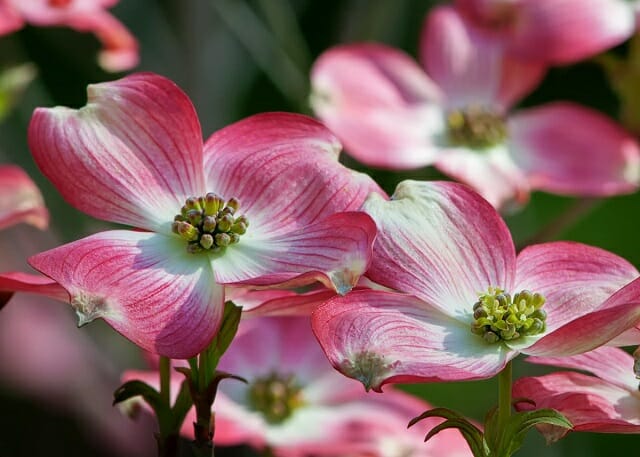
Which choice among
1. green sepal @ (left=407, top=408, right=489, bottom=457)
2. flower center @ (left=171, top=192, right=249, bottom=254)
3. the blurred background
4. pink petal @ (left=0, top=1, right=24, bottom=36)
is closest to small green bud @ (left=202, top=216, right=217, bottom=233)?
flower center @ (left=171, top=192, right=249, bottom=254)

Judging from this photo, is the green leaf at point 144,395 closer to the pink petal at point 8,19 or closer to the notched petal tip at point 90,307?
the notched petal tip at point 90,307

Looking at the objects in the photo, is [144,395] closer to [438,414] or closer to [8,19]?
[438,414]

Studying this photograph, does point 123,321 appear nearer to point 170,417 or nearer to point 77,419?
point 170,417

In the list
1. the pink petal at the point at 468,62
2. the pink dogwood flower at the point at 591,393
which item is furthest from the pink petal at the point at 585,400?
the pink petal at the point at 468,62

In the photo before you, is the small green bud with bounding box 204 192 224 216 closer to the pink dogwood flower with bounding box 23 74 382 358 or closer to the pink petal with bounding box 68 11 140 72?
the pink dogwood flower with bounding box 23 74 382 358

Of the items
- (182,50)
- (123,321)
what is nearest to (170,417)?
(123,321)
